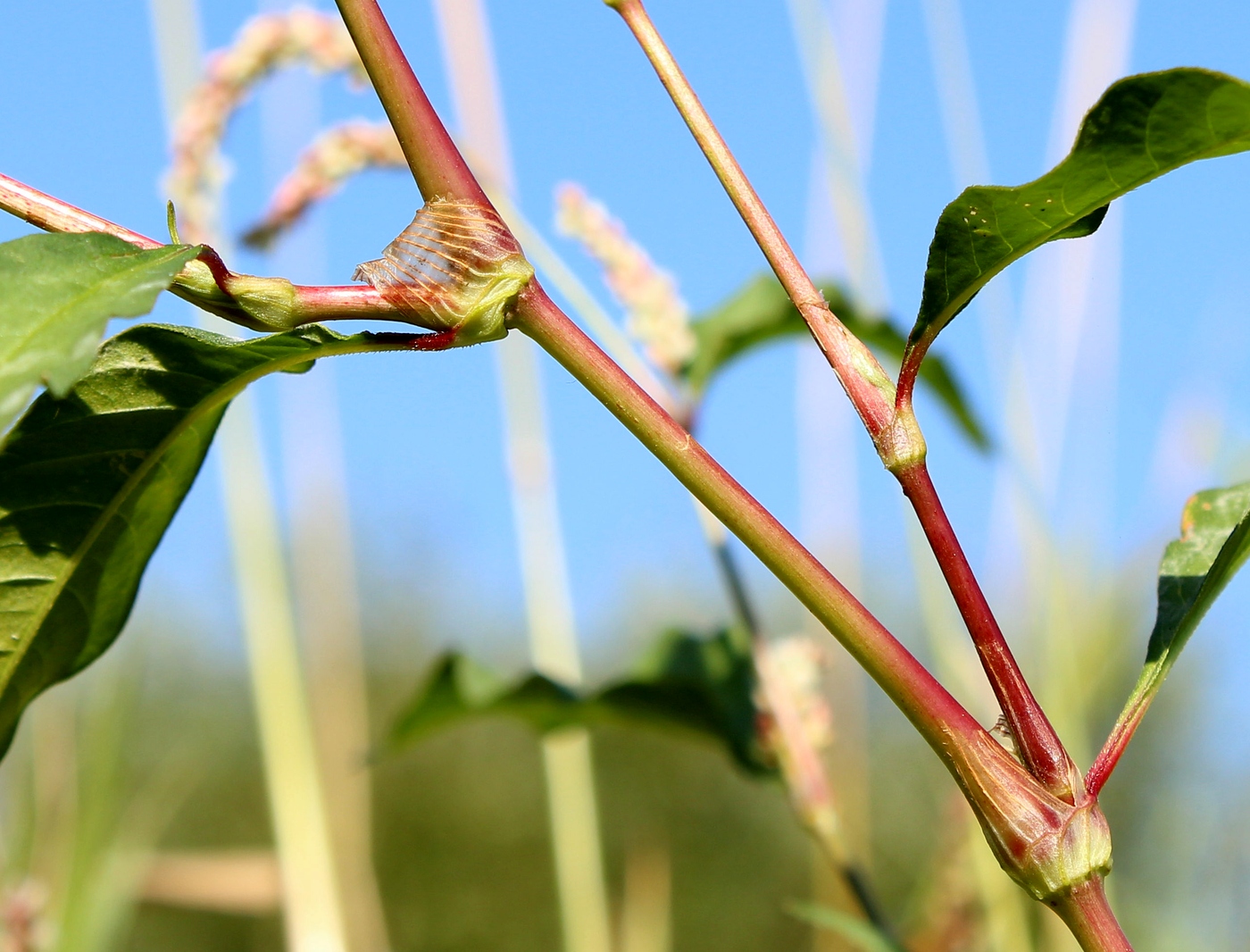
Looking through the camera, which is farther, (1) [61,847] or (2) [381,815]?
(2) [381,815]

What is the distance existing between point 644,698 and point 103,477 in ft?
1.58

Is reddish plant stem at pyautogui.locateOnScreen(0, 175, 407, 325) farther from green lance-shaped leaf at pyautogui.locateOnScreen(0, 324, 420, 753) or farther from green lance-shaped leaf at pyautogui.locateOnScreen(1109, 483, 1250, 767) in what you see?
green lance-shaped leaf at pyautogui.locateOnScreen(1109, 483, 1250, 767)

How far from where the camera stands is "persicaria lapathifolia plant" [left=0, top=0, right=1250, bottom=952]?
0.25 metres

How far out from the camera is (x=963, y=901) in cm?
89

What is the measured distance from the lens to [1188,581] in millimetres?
349

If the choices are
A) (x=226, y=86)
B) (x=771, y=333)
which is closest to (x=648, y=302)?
(x=771, y=333)

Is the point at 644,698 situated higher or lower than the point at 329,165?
lower

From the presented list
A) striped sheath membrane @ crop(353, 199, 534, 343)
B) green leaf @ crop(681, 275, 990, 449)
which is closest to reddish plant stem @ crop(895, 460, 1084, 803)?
striped sheath membrane @ crop(353, 199, 534, 343)

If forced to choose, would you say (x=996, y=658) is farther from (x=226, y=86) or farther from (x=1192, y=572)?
(x=226, y=86)

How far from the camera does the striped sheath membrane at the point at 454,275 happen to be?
26 centimetres

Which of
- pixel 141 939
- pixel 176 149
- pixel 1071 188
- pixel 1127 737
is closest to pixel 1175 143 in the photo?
pixel 1071 188

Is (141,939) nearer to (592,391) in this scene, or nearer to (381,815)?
(381,815)

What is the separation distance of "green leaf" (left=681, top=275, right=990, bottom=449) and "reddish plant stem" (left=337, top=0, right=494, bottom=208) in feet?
1.82

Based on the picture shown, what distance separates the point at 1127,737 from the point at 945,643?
2.05 ft
